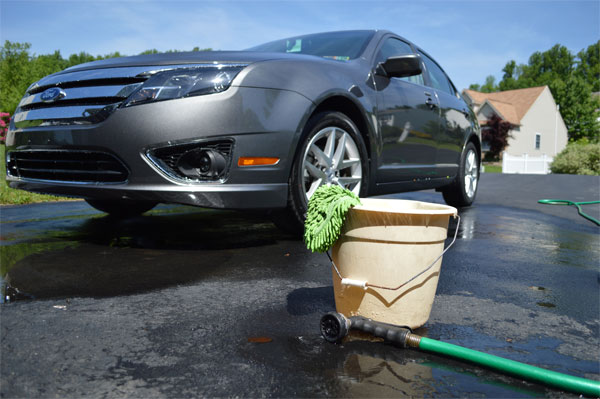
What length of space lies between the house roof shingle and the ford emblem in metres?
45.0

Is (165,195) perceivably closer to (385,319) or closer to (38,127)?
(38,127)

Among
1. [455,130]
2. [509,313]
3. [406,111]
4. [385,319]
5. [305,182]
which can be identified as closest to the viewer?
[385,319]

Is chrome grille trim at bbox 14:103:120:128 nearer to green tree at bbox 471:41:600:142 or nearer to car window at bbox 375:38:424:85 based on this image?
car window at bbox 375:38:424:85

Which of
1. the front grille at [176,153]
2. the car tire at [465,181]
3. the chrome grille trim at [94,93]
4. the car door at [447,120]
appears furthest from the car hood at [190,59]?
the car tire at [465,181]

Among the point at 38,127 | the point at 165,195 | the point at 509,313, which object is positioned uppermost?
the point at 38,127

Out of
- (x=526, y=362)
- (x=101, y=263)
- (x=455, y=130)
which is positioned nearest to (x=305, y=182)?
(x=101, y=263)

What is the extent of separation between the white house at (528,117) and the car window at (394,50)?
41552 millimetres

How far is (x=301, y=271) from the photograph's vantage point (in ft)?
9.74

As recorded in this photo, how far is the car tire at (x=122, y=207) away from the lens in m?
4.96

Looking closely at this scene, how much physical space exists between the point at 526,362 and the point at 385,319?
1.69ft

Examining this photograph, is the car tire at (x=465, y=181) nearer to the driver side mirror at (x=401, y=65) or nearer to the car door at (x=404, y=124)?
the car door at (x=404, y=124)

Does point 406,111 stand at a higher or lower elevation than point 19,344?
higher

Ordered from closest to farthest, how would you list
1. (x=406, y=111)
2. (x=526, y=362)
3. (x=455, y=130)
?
(x=526, y=362), (x=406, y=111), (x=455, y=130)

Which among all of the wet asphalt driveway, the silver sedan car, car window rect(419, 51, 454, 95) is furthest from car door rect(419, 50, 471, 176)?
the wet asphalt driveway
